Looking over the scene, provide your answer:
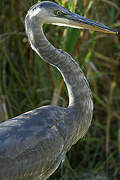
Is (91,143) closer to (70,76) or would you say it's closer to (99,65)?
(99,65)

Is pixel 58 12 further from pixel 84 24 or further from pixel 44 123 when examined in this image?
A: pixel 44 123

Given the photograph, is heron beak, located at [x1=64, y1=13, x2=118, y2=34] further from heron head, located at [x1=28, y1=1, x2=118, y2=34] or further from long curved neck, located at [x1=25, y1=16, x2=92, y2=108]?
long curved neck, located at [x1=25, y1=16, x2=92, y2=108]

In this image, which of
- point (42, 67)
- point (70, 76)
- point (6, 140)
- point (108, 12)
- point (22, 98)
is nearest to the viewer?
point (6, 140)

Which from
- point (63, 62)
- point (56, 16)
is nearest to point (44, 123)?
point (63, 62)

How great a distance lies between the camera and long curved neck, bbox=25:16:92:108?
93.2 inches

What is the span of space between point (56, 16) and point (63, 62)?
0.27 m

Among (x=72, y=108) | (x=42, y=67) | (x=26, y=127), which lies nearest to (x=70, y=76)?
(x=72, y=108)

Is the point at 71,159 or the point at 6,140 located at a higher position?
the point at 6,140

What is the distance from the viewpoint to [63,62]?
2449mm

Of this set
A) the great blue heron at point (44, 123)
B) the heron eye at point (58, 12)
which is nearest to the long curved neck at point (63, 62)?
the great blue heron at point (44, 123)

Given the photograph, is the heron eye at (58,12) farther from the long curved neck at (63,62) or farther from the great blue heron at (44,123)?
the long curved neck at (63,62)

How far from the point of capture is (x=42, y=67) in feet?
11.5

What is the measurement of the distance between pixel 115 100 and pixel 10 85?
1.09 metres

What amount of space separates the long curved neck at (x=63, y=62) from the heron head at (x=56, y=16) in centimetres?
5
